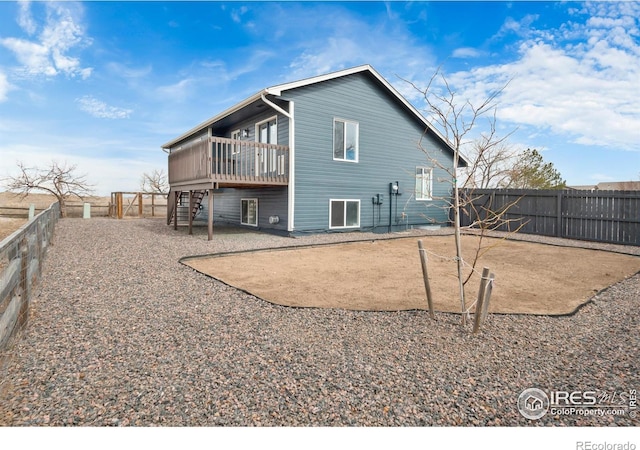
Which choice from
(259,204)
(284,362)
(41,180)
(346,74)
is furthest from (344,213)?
(41,180)

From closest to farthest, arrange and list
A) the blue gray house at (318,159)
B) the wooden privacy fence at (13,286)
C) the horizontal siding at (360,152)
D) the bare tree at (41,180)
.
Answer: the wooden privacy fence at (13,286) < the blue gray house at (318,159) < the horizontal siding at (360,152) < the bare tree at (41,180)

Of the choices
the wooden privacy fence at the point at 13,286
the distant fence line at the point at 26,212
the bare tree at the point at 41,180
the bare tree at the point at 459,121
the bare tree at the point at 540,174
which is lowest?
the wooden privacy fence at the point at 13,286

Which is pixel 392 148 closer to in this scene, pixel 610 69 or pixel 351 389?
pixel 610 69

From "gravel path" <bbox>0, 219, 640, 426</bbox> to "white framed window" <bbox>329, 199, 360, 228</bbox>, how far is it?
7492mm

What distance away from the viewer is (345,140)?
470 inches

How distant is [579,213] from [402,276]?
392 inches

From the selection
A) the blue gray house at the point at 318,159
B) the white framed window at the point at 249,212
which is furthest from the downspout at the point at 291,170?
the white framed window at the point at 249,212

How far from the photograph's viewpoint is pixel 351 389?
2.34 metres

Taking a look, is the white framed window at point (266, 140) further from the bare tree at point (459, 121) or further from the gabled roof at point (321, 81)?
the bare tree at point (459, 121)

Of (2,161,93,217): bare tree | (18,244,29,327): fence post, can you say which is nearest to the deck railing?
(18,244,29,327): fence post

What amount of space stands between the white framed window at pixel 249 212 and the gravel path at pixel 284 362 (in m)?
8.40

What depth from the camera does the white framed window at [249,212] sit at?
1298 cm

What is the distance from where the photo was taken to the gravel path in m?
2.09
